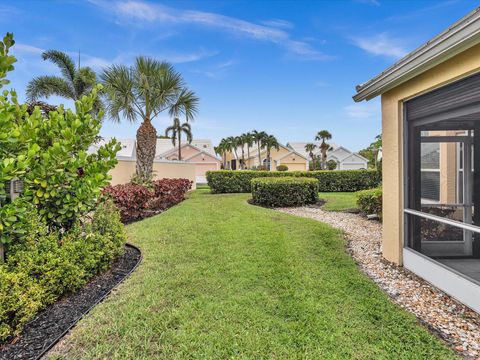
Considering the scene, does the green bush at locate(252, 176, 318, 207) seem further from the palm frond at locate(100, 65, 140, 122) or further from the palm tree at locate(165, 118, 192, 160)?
the palm tree at locate(165, 118, 192, 160)

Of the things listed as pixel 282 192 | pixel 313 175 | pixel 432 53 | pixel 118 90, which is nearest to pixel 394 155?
pixel 432 53

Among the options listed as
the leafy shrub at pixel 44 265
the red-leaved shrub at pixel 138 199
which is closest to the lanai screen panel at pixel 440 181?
the leafy shrub at pixel 44 265

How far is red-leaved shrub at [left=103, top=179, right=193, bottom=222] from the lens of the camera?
8.43 meters

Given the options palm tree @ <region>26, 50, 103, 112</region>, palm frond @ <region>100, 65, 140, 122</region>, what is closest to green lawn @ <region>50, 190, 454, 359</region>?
palm frond @ <region>100, 65, 140, 122</region>

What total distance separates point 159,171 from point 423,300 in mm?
14971

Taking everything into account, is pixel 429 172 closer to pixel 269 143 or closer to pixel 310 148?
pixel 269 143

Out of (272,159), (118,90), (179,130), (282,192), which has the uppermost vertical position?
(179,130)

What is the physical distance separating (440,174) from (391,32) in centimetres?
697

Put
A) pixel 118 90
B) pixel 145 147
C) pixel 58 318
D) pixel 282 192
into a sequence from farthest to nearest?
1. pixel 145 147
2. pixel 118 90
3. pixel 282 192
4. pixel 58 318

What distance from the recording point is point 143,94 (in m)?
12.6

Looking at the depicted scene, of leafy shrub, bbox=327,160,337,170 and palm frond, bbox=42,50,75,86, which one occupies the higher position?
palm frond, bbox=42,50,75,86

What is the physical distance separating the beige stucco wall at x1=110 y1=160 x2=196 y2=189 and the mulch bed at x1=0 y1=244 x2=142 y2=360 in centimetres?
733

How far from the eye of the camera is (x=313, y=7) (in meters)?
9.88

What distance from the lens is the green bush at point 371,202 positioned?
863 centimetres
